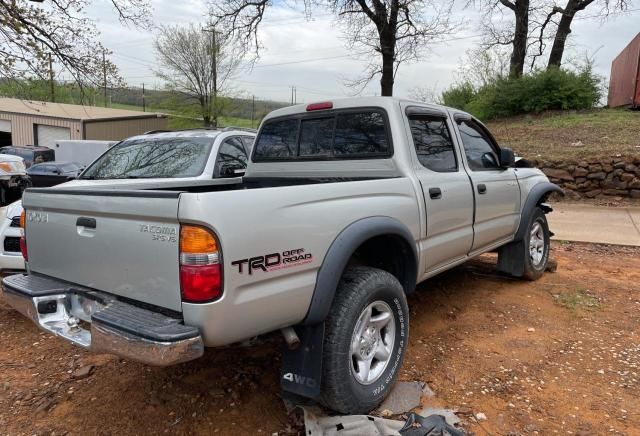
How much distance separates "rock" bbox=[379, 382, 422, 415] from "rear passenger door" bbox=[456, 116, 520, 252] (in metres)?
1.57

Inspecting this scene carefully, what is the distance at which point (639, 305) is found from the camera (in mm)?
4793

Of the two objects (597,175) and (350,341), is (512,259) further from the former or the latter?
(597,175)

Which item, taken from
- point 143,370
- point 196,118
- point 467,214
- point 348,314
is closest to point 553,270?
point 467,214

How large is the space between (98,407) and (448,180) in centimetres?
290

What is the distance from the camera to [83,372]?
11.3ft

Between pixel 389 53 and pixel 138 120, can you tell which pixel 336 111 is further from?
pixel 138 120

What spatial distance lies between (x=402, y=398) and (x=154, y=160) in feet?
14.2

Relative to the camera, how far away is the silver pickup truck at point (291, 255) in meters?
2.11

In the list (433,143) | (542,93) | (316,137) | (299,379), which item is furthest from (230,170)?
(542,93)

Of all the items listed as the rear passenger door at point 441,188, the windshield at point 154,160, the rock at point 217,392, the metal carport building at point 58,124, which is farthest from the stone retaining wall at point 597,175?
→ the metal carport building at point 58,124

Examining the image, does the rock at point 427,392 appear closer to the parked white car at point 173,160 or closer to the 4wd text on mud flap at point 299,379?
the 4wd text on mud flap at point 299,379

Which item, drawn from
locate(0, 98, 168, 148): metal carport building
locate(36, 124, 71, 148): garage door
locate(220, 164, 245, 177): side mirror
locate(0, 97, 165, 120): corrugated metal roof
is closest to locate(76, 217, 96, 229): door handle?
locate(220, 164, 245, 177): side mirror

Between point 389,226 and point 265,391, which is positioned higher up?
point 389,226

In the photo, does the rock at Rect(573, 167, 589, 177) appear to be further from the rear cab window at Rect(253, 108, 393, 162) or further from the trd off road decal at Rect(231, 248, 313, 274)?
the trd off road decal at Rect(231, 248, 313, 274)
